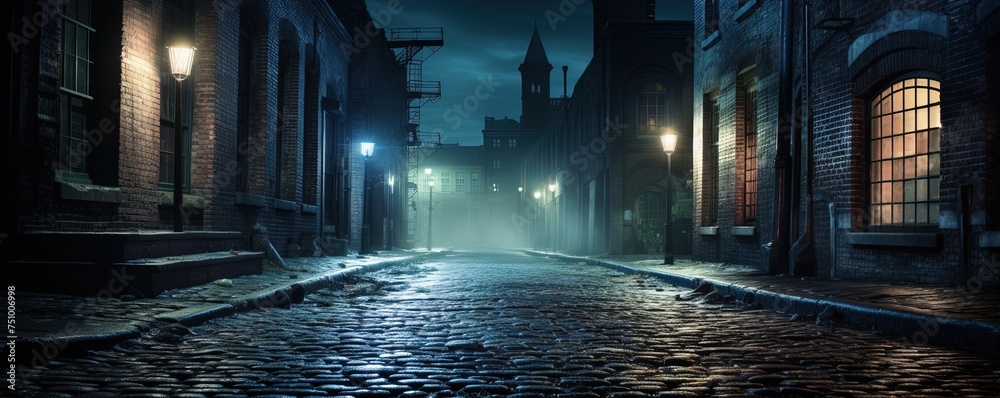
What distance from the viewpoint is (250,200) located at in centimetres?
1581

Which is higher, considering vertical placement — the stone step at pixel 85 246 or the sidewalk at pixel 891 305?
the stone step at pixel 85 246

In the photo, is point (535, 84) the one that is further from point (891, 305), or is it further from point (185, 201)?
point (891, 305)

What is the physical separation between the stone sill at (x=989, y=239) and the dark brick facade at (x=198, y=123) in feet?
32.6

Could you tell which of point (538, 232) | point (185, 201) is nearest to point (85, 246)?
point (185, 201)

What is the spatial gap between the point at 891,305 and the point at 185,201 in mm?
10075

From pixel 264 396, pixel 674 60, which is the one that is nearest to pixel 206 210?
pixel 264 396

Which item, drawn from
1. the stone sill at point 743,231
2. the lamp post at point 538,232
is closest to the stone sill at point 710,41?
the stone sill at point 743,231

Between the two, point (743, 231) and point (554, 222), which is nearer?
point (743, 231)

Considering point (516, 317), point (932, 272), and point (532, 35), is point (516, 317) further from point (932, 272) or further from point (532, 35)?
point (532, 35)

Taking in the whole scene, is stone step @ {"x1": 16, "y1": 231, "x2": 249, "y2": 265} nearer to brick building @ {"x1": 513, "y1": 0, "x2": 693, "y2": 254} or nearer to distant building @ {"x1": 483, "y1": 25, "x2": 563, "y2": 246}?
brick building @ {"x1": 513, "y1": 0, "x2": 693, "y2": 254}

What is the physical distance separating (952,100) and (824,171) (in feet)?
10.4

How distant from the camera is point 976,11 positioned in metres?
9.11

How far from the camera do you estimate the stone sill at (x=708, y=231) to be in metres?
17.9

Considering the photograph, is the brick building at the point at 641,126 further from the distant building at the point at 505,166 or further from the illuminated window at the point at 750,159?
the distant building at the point at 505,166
